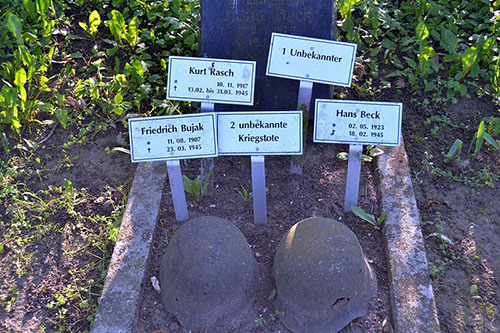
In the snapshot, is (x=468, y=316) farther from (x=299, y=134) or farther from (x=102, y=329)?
(x=102, y=329)

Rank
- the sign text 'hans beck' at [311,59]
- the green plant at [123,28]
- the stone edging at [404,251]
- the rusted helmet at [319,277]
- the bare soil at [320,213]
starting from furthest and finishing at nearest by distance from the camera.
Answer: the green plant at [123,28] → the sign text 'hans beck' at [311,59] → the bare soil at [320,213] → the stone edging at [404,251] → the rusted helmet at [319,277]

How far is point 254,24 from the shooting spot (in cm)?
312

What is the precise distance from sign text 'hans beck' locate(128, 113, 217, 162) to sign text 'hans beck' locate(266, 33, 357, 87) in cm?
53

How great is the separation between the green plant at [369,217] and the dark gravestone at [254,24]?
3.44 ft

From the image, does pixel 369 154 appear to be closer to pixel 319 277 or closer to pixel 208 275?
pixel 319 277

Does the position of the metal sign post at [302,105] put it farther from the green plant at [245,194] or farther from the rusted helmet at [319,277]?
the rusted helmet at [319,277]

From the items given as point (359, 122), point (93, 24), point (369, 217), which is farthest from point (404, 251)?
point (93, 24)

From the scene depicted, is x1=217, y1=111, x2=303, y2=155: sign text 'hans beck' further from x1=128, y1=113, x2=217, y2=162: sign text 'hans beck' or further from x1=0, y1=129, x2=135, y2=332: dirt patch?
x1=0, y1=129, x2=135, y2=332: dirt patch

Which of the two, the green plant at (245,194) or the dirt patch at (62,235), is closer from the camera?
the dirt patch at (62,235)

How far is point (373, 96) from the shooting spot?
3691 millimetres

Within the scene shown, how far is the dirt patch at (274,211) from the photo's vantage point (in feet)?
8.13

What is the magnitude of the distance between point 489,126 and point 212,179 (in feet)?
6.11

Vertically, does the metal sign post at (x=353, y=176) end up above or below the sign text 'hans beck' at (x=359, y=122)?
below

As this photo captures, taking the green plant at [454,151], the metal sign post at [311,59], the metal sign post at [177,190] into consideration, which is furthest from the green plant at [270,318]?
the green plant at [454,151]
